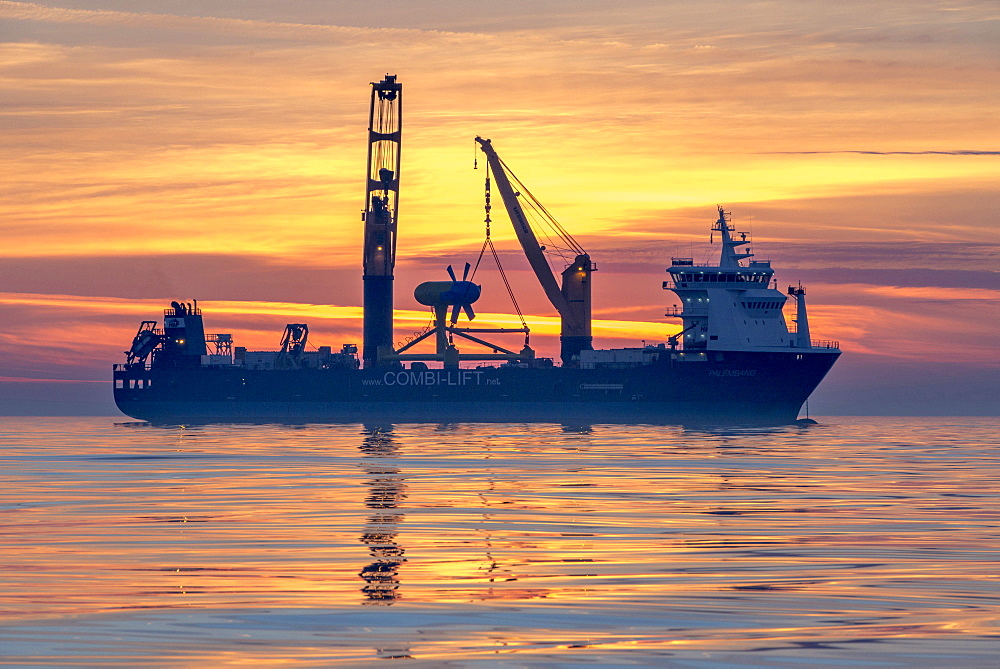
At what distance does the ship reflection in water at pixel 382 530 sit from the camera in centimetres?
1906

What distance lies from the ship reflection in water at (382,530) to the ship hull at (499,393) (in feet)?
204

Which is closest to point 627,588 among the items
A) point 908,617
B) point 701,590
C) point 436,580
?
point 701,590

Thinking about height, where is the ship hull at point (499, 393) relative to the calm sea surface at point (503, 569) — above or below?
above

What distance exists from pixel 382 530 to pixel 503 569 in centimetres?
633

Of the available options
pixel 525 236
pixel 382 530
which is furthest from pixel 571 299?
pixel 382 530

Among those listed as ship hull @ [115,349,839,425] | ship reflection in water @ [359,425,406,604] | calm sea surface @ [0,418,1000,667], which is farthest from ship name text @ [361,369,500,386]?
calm sea surface @ [0,418,1000,667]

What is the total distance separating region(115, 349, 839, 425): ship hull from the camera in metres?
112

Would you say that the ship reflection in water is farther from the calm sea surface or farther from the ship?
the ship

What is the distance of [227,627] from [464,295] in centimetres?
10527

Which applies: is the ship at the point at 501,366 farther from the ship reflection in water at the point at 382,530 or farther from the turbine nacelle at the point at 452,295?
the ship reflection in water at the point at 382,530

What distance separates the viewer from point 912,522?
2839 cm

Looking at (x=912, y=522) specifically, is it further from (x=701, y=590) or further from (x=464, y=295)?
(x=464, y=295)

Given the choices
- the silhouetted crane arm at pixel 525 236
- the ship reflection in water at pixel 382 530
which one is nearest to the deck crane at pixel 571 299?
the silhouetted crane arm at pixel 525 236

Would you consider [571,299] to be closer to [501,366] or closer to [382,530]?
[501,366]
